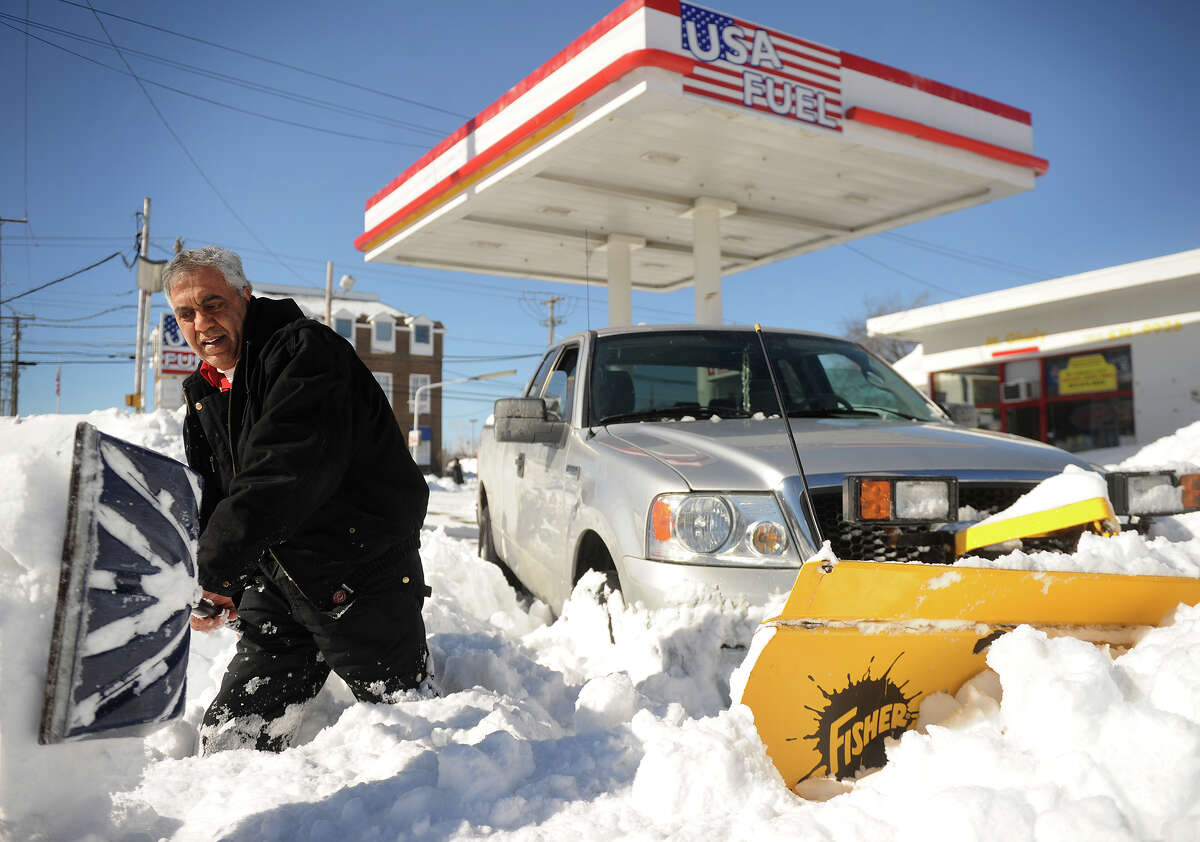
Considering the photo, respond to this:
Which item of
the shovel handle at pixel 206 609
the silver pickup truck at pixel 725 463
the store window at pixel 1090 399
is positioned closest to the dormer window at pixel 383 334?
the store window at pixel 1090 399

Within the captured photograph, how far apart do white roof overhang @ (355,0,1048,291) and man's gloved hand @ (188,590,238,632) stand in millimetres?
6700

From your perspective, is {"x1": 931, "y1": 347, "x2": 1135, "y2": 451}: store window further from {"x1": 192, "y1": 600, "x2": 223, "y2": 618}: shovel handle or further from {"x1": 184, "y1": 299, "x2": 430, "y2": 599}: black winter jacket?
{"x1": 192, "y1": 600, "x2": 223, "y2": 618}: shovel handle

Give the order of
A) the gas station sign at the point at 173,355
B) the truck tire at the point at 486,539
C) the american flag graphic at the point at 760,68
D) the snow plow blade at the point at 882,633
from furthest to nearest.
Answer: the gas station sign at the point at 173,355, the american flag graphic at the point at 760,68, the truck tire at the point at 486,539, the snow plow blade at the point at 882,633

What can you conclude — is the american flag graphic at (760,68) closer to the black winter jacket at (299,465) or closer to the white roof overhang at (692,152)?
the white roof overhang at (692,152)

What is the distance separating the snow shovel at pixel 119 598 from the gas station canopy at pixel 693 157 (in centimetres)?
665

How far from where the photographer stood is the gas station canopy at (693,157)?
9945 mm

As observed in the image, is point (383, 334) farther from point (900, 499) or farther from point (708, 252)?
point (900, 499)

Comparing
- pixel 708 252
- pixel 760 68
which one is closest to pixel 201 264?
pixel 760 68

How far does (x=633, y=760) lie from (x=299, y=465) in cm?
118

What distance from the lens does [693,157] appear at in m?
11.7

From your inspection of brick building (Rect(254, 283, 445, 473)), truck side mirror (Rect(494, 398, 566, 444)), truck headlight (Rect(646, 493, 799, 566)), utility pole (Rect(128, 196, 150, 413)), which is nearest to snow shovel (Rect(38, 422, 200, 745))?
truck headlight (Rect(646, 493, 799, 566))

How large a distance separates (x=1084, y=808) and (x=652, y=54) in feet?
30.3

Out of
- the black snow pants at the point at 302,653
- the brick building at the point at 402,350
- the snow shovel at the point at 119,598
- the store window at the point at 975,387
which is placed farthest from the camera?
the brick building at the point at 402,350

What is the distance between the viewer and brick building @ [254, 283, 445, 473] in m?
47.9
